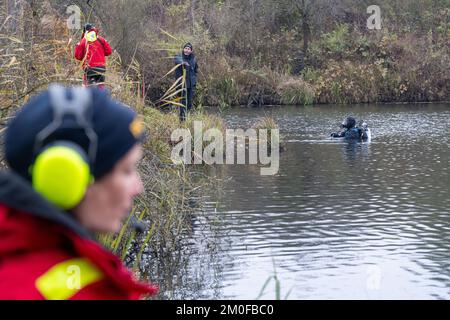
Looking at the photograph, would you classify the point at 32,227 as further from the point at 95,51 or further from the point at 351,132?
the point at 351,132

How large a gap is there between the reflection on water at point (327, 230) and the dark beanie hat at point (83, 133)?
2.40 m

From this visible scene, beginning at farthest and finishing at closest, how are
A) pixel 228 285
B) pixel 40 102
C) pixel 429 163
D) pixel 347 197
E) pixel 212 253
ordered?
pixel 429 163, pixel 347 197, pixel 212 253, pixel 228 285, pixel 40 102

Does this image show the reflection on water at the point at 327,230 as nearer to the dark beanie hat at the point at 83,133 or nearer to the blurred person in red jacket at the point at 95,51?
the blurred person in red jacket at the point at 95,51

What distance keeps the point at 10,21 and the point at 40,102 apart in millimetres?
6609

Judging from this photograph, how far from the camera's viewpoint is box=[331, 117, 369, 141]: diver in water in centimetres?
2111

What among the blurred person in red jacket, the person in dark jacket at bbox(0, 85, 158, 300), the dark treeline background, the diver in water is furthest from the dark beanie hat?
the dark treeline background

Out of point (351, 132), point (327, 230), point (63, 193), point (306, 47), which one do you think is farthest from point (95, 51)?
point (306, 47)

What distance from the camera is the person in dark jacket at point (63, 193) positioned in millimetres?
1759

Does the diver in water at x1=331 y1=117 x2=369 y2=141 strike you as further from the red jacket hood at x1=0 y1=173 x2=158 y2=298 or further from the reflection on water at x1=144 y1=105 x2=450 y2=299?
the red jacket hood at x1=0 y1=173 x2=158 y2=298

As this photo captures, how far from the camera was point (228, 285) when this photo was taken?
28.7 ft

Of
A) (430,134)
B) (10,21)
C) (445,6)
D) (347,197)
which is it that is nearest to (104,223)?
(10,21)

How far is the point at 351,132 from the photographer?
69.7 ft

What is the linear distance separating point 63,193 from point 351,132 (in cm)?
1975

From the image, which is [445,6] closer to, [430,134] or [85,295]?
[430,134]
